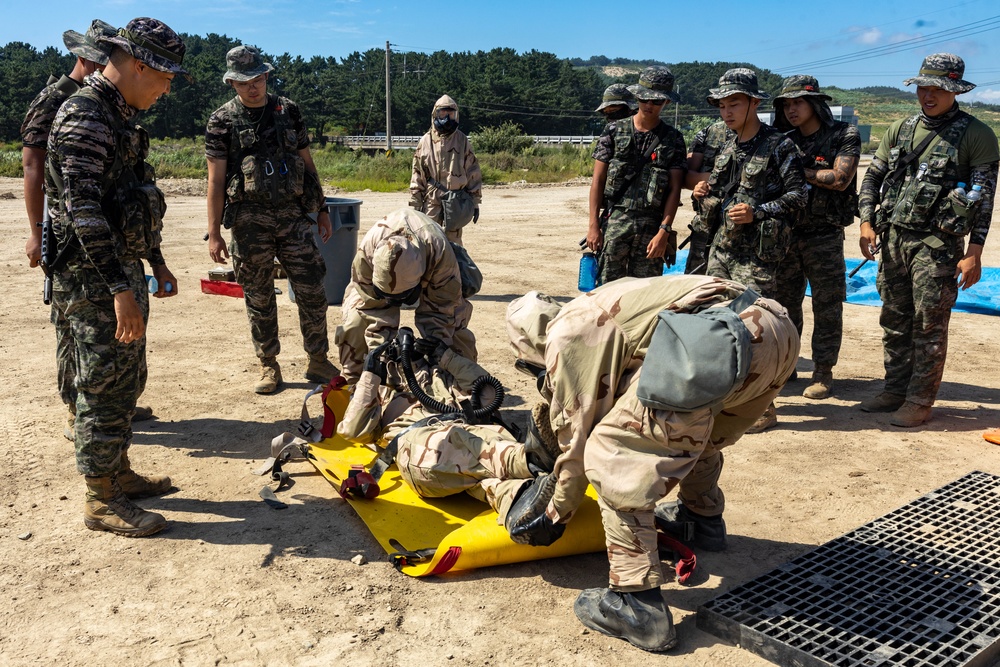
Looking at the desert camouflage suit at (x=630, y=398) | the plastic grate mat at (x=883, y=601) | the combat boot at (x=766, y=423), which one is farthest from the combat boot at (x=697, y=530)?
the combat boot at (x=766, y=423)

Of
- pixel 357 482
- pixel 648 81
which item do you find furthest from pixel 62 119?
pixel 648 81

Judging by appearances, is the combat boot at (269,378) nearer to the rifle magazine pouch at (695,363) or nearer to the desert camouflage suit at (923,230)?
the rifle magazine pouch at (695,363)

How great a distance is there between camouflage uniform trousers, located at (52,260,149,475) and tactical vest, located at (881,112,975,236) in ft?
14.9

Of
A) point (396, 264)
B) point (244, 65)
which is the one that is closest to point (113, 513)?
point (396, 264)

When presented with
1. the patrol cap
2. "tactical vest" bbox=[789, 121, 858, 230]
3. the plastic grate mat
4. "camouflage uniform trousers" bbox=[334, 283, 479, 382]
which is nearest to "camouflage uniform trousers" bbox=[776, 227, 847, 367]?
"tactical vest" bbox=[789, 121, 858, 230]

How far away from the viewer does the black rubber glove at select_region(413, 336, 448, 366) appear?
16.4ft

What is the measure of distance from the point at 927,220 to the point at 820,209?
2.32ft

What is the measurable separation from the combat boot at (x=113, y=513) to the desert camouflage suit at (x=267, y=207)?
2.26m

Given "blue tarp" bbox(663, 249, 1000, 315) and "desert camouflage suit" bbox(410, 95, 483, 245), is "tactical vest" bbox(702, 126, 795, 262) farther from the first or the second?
"desert camouflage suit" bbox(410, 95, 483, 245)

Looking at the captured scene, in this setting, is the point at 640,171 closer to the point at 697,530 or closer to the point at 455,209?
the point at 455,209

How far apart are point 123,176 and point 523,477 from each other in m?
2.27

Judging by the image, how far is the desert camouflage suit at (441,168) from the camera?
841 cm

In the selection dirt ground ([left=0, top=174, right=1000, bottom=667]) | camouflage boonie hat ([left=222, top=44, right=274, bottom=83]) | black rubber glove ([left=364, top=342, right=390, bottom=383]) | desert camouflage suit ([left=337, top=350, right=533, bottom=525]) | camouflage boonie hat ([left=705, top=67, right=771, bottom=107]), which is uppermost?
camouflage boonie hat ([left=222, top=44, right=274, bottom=83])

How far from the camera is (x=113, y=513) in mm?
3955
